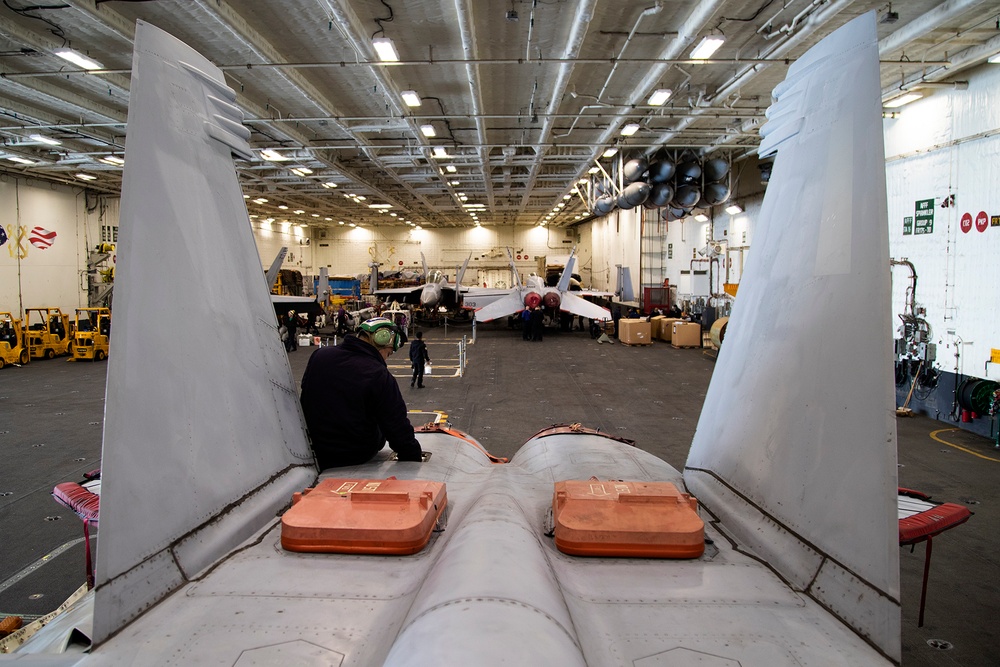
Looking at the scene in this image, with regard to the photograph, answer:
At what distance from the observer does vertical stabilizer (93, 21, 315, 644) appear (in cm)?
193

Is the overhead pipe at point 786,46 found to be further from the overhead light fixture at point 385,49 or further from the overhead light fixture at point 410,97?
the overhead light fixture at point 410,97

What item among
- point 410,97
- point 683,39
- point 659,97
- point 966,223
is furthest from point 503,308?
point 966,223

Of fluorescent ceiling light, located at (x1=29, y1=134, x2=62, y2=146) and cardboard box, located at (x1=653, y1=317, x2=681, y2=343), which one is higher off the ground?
fluorescent ceiling light, located at (x1=29, y1=134, x2=62, y2=146)

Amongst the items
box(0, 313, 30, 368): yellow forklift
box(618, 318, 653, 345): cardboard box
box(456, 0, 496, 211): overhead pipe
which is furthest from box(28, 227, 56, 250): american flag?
box(618, 318, 653, 345): cardboard box

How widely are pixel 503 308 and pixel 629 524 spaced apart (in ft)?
65.5

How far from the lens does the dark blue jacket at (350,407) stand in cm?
341

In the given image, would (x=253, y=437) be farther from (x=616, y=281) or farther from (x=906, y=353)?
(x=616, y=281)

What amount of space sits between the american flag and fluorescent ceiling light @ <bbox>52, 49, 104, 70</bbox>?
46.3 feet

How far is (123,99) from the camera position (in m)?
12.1

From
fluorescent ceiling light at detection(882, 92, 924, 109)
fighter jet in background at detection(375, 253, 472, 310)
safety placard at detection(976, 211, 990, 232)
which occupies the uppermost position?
fluorescent ceiling light at detection(882, 92, 924, 109)

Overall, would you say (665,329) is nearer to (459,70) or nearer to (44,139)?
(459,70)

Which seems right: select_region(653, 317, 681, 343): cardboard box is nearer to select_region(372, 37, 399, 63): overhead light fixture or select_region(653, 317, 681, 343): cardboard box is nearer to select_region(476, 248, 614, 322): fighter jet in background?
select_region(476, 248, 614, 322): fighter jet in background

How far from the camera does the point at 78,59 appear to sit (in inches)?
353

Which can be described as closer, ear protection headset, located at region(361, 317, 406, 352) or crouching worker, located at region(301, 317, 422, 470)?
crouching worker, located at region(301, 317, 422, 470)
